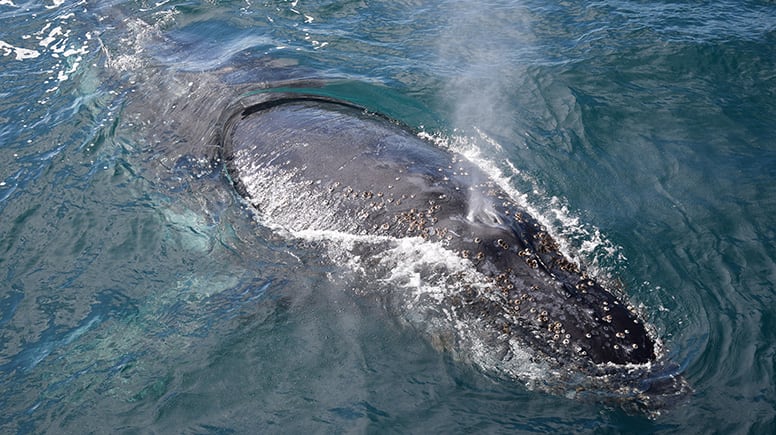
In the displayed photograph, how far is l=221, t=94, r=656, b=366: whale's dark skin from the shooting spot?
8.34 metres

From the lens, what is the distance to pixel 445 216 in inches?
383

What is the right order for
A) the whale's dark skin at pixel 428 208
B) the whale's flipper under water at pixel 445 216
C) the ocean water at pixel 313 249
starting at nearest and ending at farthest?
the whale's flipper under water at pixel 445 216 → the whale's dark skin at pixel 428 208 → the ocean water at pixel 313 249

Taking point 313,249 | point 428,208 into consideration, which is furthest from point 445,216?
point 313,249

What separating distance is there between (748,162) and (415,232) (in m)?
7.92

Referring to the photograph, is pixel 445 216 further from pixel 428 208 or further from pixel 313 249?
pixel 313 249

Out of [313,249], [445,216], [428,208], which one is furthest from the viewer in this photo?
[313,249]

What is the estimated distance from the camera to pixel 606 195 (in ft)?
40.4

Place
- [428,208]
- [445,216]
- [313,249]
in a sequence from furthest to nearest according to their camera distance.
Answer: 1. [313,249]
2. [428,208]
3. [445,216]

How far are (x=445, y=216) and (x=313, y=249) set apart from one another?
2494mm

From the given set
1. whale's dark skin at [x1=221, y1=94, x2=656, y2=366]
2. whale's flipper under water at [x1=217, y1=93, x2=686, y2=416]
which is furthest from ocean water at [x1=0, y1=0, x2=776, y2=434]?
whale's dark skin at [x1=221, y1=94, x2=656, y2=366]

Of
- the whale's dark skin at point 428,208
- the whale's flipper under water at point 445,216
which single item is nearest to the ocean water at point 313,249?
the whale's flipper under water at point 445,216

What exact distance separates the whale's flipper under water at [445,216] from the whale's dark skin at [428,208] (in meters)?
0.02

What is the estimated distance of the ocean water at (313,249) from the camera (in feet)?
28.9

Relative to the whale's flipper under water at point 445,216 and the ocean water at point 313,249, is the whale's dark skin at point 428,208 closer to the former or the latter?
the whale's flipper under water at point 445,216
